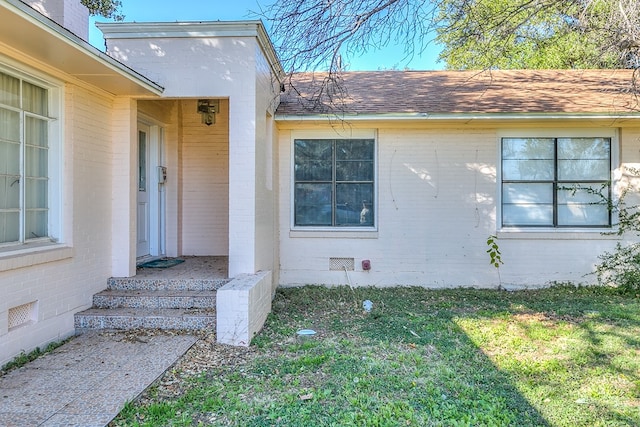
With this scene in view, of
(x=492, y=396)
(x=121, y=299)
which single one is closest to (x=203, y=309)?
(x=121, y=299)

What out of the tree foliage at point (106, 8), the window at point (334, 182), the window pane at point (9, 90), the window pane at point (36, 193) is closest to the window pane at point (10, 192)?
the window pane at point (36, 193)

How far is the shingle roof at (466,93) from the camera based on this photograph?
711cm

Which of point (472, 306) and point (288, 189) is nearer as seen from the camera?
point (472, 306)

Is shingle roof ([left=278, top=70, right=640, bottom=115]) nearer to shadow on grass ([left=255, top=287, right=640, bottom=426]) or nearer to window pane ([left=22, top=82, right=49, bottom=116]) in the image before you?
shadow on grass ([left=255, top=287, right=640, bottom=426])

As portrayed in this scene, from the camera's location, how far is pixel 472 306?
618 cm

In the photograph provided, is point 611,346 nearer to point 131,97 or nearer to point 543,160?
point 543,160

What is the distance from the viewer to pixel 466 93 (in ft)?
26.5

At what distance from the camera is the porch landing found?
Answer: 484cm

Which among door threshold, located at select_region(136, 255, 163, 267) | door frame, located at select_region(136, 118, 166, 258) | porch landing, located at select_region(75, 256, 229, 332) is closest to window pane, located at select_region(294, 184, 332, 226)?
porch landing, located at select_region(75, 256, 229, 332)

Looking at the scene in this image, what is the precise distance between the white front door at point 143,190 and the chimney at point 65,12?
1.72 metres

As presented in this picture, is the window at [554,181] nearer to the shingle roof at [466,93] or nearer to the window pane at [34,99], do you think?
the shingle roof at [466,93]

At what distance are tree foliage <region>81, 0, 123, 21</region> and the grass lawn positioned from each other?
45.6 feet

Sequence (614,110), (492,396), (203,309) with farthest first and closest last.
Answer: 1. (614,110)
2. (203,309)
3. (492,396)

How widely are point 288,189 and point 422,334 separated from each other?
3761 millimetres
